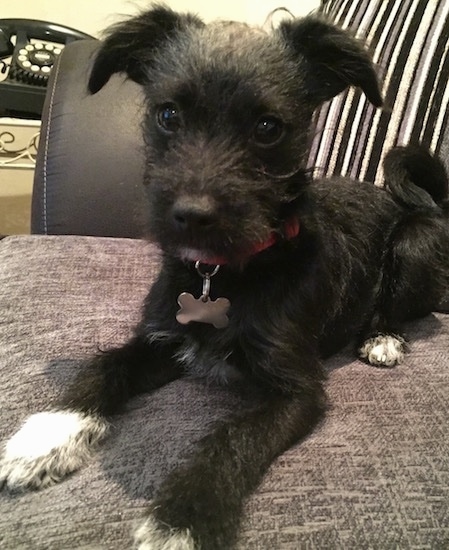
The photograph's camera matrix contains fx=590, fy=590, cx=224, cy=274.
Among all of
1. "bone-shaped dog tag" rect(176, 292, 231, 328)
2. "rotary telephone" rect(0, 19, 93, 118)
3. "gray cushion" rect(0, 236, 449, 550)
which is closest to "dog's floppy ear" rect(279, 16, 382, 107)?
"bone-shaped dog tag" rect(176, 292, 231, 328)

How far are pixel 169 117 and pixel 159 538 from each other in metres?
0.84

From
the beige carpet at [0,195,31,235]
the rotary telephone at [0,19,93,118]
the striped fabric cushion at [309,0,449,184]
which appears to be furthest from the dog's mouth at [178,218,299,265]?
the beige carpet at [0,195,31,235]

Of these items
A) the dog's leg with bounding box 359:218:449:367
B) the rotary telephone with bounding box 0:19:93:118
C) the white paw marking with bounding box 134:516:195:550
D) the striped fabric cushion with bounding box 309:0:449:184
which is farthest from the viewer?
the rotary telephone with bounding box 0:19:93:118

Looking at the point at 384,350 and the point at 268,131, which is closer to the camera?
the point at 268,131

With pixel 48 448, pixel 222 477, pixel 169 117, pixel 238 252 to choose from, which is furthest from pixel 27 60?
pixel 222 477

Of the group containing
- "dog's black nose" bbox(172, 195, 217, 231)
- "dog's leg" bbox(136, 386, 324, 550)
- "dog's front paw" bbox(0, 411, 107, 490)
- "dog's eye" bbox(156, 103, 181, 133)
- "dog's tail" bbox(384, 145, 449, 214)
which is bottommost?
"dog's front paw" bbox(0, 411, 107, 490)

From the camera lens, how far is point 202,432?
118cm

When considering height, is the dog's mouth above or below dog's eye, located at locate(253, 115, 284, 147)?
below

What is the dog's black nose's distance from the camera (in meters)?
1.07

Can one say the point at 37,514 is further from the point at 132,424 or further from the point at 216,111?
the point at 216,111

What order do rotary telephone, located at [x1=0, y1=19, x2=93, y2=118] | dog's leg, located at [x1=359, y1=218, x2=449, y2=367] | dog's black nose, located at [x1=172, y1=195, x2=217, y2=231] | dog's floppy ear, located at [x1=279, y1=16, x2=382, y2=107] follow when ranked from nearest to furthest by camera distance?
1. dog's black nose, located at [x1=172, y1=195, x2=217, y2=231]
2. dog's floppy ear, located at [x1=279, y1=16, x2=382, y2=107]
3. dog's leg, located at [x1=359, y1=218, x2=449, y2=367]
4. rotary telephone, located at [x1=0, y1=19, x2=93, y2=118]

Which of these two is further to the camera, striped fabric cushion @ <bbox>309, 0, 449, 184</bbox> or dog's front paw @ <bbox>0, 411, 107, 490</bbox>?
striped fabric cushion @ <bbox>309, 0, 449, 184</bbox>

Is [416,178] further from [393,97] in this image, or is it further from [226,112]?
[226,112]

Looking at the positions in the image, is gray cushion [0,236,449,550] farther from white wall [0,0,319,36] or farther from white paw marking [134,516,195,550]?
white wall [0,0,319,36]
